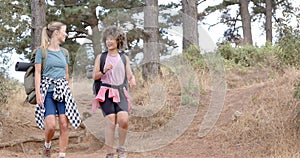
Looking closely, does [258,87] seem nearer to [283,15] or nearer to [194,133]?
[194,133]

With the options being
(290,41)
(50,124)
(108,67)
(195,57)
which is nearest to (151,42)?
(195,57)

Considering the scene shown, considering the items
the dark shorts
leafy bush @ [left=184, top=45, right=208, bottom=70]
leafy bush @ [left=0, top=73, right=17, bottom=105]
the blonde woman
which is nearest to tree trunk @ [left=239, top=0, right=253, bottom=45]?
leafy bush @ [left=184, top=45, right=208, bottom=70]

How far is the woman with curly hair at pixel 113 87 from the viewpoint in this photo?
541 centimetres

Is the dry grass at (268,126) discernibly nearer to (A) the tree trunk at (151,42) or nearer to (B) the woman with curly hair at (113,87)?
(B) the woman with curly hair at (113,87)

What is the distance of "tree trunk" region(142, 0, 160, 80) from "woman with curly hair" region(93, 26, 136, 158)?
412cm

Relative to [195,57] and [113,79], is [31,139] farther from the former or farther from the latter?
[195,57]

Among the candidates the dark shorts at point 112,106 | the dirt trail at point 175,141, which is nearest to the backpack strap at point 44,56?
the dark shorts at point 112,106

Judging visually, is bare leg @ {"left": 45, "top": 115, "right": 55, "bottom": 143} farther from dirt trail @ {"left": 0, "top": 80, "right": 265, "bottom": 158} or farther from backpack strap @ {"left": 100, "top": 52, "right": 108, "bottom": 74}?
dirt trail @ {"left": 0, "top": 80, "right": 265, "bottom": 158}

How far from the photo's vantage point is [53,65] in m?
5.17

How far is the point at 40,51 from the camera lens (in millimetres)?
5152

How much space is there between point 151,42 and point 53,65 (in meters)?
5.02

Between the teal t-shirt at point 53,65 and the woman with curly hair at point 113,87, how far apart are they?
410 mm

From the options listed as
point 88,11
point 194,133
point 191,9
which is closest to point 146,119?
point 194,133

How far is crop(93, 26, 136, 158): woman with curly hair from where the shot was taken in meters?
5.41
